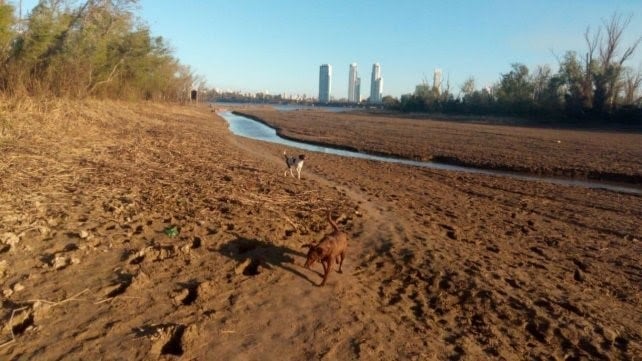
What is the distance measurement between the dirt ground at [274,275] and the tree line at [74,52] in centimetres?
1072

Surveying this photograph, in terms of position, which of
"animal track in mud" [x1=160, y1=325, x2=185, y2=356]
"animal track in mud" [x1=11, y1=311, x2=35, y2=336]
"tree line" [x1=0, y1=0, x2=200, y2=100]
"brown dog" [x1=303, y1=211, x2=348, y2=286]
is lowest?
"animal track in mud" [x1=160, y1=325, x2=185, y2=356]

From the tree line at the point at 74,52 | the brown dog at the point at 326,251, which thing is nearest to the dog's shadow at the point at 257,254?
the brown dog at the point at 326,251

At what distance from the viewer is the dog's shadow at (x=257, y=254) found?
524 centimetres

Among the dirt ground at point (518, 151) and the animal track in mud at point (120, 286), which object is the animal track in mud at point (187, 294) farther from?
the dirt ground at point (518, 151)

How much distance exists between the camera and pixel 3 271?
446 centimetres

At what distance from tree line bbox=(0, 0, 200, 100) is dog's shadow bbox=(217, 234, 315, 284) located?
41.7ft

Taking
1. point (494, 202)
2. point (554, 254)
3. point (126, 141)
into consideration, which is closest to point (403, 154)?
point (494, 202)

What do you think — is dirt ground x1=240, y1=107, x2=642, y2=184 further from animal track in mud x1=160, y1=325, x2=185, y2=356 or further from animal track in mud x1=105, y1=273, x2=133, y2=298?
animal track in mud x1=160, y1=325, x2=185, y2=356

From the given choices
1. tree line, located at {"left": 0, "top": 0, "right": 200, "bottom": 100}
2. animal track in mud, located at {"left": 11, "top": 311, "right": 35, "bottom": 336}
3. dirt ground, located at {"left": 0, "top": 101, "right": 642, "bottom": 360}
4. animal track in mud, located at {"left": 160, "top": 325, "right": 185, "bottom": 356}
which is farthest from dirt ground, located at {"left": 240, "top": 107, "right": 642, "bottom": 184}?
animal track in mud, located at {"left": 11, "top": 311, "right": 35, "bottom": 336}

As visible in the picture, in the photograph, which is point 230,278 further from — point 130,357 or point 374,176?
point 374,176

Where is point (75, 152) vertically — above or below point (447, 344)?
above

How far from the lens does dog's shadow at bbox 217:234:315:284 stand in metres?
5.24

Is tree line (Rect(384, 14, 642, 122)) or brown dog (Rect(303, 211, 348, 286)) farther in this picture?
tree line (Rect(384, 14, 642, 122))

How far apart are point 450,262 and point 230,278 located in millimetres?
2976
